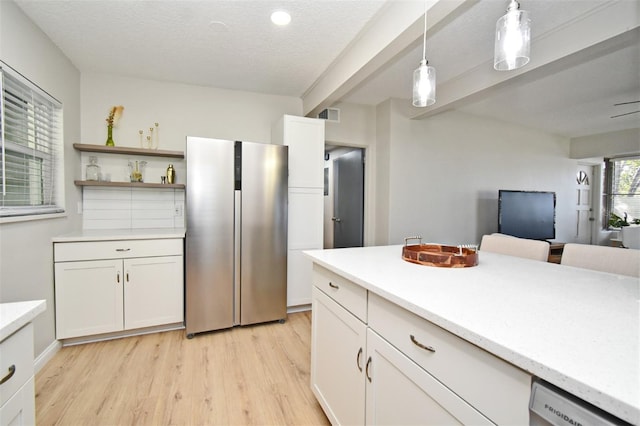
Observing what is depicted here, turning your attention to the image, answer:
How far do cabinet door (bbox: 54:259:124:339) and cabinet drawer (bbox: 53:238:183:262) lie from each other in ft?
0.17

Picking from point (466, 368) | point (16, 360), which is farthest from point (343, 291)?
point (16, 360)

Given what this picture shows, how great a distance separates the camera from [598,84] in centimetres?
322

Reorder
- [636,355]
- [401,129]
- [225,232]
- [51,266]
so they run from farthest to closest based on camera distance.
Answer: [401,129], [225,232], [51,266], [636,355]

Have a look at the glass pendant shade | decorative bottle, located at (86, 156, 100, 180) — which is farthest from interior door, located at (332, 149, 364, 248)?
decorative bottle, located at (86, 156, 100, 180)

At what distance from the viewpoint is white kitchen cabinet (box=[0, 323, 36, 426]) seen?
78 cm

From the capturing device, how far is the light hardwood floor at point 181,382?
163 centimetres

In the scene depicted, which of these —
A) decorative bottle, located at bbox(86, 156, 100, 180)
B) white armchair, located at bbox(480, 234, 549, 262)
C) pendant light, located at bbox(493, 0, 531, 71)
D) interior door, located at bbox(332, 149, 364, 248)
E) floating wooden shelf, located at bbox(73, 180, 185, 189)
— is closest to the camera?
pendant light, located at bbox(493, 0, 531, 71)

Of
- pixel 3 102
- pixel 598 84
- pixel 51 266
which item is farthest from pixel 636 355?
pixel 598 84

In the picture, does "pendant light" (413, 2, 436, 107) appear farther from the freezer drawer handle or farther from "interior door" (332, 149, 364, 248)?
"interior door" (332, 149, 364, 248)

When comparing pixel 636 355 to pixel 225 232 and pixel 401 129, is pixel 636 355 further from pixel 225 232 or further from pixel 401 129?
pixel 401 129

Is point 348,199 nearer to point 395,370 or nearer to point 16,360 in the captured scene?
point 395,370

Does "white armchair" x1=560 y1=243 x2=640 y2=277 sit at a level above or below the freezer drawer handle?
above

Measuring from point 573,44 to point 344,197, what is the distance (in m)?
3.06

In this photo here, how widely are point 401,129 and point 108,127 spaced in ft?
10.8
